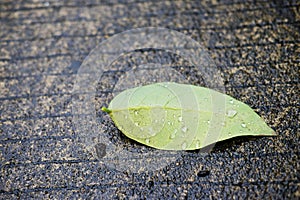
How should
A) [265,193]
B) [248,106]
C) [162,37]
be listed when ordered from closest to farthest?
[265,193] < [248,106] < [162,37]

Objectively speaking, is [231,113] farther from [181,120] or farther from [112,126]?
[112,126]

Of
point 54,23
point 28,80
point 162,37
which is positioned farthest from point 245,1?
point 28,80

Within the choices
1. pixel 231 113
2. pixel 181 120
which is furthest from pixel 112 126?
pixel 231 113

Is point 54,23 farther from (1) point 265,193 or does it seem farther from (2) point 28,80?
(1) point 265,193

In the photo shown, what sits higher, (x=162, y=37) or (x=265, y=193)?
(x=162, y=37)
